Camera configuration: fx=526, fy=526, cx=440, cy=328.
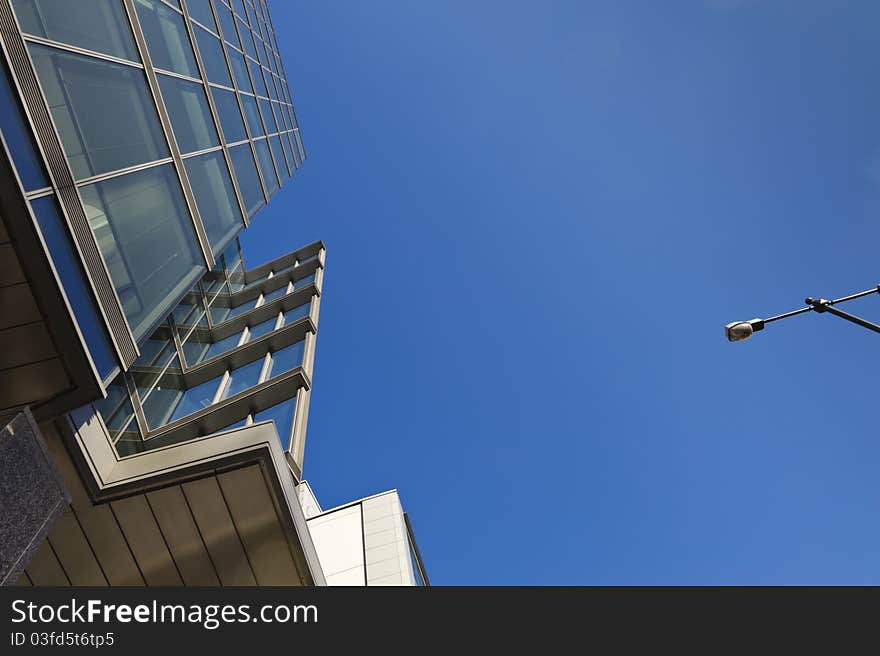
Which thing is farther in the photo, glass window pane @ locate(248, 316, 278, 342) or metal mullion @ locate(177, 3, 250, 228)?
glass window pane @ locate(248, 316, 278, 342)

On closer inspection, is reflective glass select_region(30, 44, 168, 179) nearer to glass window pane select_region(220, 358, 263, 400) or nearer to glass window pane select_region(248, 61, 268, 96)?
glass window pane select_region(220, 358, 263, 400)

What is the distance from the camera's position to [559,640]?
467cm

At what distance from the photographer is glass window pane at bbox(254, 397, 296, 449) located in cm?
1249

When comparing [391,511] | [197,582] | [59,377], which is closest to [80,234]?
[59,377]

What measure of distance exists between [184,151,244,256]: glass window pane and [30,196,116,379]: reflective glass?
14.9 feet

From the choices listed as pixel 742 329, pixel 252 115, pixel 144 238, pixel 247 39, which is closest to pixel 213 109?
pixel 252 115

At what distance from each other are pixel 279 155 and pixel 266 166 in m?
3.01

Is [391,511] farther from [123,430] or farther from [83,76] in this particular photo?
[83,76]

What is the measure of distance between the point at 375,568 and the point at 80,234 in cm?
1150

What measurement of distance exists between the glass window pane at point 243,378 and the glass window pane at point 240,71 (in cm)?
863

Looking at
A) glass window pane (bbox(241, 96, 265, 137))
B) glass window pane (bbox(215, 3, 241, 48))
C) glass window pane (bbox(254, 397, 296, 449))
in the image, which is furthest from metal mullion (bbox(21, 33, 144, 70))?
glass window pane (bbox(215, 3, 241, 48))

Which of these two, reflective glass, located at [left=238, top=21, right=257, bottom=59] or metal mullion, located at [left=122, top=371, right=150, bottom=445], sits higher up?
reflective glass, located at [left=238, top=21, right=257, bottom=59]

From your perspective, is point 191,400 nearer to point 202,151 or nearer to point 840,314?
point 202,151

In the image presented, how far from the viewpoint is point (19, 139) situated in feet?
20.7
